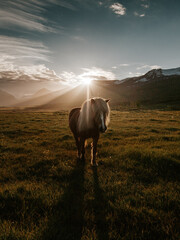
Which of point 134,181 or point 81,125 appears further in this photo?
point 81,125

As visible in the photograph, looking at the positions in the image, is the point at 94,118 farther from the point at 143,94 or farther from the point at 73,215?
the point at 143,94

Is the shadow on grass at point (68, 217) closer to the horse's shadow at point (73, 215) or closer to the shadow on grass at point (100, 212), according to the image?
the horse's shadow at point (73, 215)

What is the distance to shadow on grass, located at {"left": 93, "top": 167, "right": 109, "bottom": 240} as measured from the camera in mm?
2831

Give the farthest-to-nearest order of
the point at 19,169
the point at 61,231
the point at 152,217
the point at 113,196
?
the point at 19,169 < the point at 113,196 < the point at 152,217 < the point at 61,231

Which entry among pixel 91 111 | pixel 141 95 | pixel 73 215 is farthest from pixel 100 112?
pixel 141 95

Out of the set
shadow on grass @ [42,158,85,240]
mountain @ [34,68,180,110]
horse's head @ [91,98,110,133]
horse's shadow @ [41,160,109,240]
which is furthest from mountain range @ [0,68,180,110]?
shadow on grass @ [42,158,85,240]

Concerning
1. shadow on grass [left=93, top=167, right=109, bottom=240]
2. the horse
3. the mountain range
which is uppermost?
the mountain range

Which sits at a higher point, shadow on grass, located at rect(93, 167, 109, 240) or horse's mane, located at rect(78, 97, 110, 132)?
horse's mane, located at rect(78, 97, 110, 132)

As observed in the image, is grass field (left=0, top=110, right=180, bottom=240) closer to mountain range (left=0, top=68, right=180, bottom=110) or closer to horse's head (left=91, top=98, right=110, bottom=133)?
horse's head (left=91, top=98, right=110, bottom=133)

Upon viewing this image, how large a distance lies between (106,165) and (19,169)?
3.84 meters

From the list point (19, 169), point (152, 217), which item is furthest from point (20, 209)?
point (152, 217)

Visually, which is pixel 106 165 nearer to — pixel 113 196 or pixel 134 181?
pixel 134 181

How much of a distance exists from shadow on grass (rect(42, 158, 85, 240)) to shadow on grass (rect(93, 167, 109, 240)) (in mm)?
399

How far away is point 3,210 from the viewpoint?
3.46 meters
